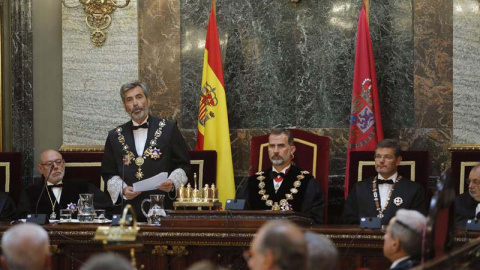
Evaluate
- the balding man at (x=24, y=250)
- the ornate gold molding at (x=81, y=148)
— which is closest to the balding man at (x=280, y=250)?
the balding man at (x=24, y=250)

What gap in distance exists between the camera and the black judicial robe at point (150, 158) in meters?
8.49

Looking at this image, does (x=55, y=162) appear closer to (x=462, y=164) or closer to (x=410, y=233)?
(x=462, y=164)

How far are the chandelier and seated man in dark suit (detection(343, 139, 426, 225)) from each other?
3.10m

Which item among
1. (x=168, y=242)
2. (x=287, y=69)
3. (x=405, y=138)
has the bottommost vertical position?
(x=168, y=242)

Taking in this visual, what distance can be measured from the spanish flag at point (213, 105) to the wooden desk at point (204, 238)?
92.4 inches

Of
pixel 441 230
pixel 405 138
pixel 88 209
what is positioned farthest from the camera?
pixel 405 138

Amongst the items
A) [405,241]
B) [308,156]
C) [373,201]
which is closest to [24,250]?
[405,241]

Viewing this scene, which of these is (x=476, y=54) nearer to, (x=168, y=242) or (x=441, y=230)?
(x=168, y=242)

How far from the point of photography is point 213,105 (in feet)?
32.7

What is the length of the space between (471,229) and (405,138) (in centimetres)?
268

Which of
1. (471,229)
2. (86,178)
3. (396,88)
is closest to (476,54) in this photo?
(396,88)

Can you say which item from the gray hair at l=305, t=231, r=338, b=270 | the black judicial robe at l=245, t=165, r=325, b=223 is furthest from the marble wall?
the gray hair at l=305, t=231, r=338, b=270

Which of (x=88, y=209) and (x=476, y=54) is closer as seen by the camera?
(x=88, y=209)

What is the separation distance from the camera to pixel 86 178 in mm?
9516
